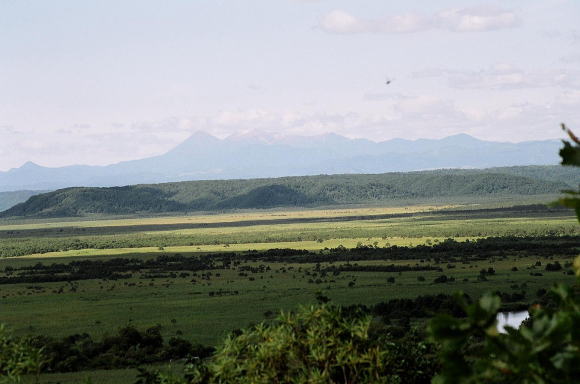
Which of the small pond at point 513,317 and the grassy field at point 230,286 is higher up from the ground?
the grassy field at point 230,286

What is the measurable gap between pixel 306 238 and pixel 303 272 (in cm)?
5189

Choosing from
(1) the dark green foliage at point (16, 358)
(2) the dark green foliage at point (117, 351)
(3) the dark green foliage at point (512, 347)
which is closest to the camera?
(3) the dark green foliage at point (512, 347)

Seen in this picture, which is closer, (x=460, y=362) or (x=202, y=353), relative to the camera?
(x=460, y=362)

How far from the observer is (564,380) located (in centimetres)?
652

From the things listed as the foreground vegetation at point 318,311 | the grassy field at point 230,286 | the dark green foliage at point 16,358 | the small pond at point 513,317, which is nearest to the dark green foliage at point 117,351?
the foreground vegetation at point 318,311

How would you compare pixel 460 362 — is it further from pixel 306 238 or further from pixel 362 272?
pixel 306 238

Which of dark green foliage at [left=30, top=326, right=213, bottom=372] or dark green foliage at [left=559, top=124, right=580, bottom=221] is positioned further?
dark green foliage at [left=30, top=326, right=213, bottom=372]

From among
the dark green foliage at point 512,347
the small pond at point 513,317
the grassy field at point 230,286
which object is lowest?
the small pond at point 513,317

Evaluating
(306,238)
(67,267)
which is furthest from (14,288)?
(306,238)

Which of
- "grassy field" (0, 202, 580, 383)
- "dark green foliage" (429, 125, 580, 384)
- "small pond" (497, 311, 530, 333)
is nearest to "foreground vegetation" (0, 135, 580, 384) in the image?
"dark green foliage" (429, 125, 580, 384)

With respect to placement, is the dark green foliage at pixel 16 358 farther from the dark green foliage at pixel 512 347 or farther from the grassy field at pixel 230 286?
the grassy field at pixel 230 286

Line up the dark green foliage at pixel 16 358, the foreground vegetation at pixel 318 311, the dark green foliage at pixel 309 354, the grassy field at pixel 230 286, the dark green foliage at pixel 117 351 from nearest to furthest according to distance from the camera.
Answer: the foreground vegetation at pixel 318 311 → the dark green foliage at pixel 309 354 → the dark green foliage at pixel 16 358 → the dark green foliage at pixel 117 351 → the grassy field at pixel 230 286

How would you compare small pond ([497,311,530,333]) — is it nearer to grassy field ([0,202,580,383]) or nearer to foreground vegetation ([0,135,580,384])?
foreground vegetation ([0,135,580,384])

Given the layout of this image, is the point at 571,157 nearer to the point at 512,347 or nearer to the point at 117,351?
the point at 512,347
